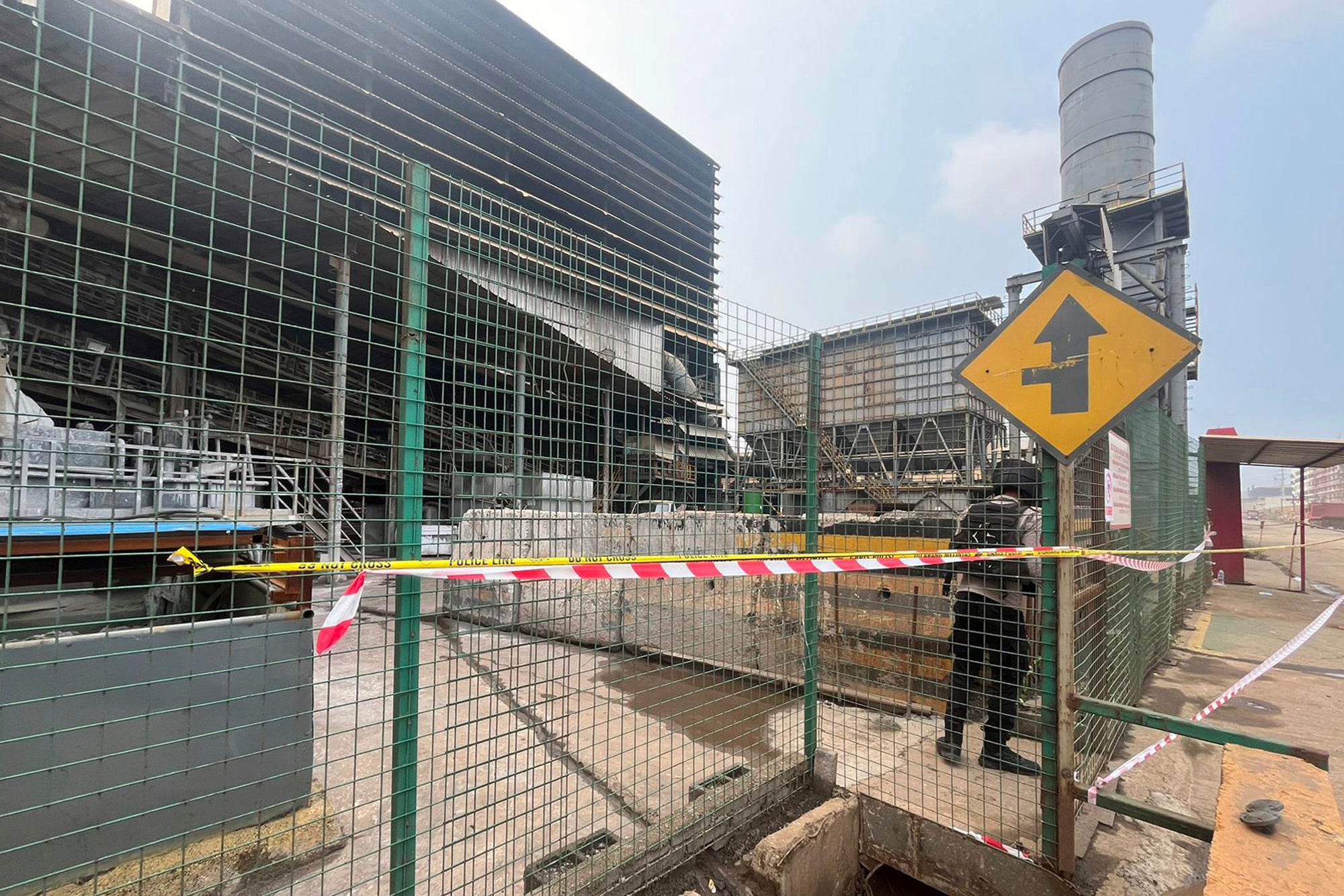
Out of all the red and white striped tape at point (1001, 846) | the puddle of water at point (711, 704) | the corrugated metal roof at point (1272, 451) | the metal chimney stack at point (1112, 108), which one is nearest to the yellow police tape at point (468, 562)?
the red and white striped tape at point (1001, 846)

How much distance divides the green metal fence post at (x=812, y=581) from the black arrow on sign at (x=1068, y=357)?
1.24 m

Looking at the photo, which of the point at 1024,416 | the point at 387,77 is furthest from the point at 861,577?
the point at 387,77

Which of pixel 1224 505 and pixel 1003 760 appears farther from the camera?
pixel 1224 505

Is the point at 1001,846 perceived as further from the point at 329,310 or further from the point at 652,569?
the point at 329,310

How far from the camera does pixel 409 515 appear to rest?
2.14 m

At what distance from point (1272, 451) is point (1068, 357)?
14014 millimetres

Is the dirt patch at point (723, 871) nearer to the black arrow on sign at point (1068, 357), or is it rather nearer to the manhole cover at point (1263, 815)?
the manhole cover at point (1263, 815)

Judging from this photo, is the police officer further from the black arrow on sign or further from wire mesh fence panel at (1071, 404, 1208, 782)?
the black arrow on sign

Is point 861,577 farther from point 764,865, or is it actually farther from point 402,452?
point 402,452

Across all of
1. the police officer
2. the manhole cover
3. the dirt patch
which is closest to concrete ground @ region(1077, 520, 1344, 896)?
the manhole cover

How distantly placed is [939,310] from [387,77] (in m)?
21.5

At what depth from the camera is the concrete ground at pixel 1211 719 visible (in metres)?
2.94

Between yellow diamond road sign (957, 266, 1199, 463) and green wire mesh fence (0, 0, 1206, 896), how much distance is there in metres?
0.62

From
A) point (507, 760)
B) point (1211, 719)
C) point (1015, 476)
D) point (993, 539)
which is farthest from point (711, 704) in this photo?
point (1211, 719)
